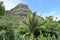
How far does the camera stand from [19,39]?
808cm

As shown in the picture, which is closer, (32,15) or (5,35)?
(5,35)

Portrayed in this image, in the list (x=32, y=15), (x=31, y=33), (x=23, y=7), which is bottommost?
(x=31, y=33)

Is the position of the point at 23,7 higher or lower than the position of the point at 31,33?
higher

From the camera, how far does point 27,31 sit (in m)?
41.1

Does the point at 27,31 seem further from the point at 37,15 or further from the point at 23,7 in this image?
the point at 23,7

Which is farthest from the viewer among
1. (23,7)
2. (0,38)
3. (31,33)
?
(23,7)

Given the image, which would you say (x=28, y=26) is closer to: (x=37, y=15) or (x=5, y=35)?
(x=37, y=15)

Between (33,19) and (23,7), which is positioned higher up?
(23,7)

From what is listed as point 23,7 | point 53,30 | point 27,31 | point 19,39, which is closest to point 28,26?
point 27,31

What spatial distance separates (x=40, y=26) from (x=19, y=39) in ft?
109

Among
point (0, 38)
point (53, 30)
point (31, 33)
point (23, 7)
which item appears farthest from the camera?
point (23, 7)

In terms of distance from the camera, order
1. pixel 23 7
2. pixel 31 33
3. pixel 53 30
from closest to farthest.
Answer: pixel 31 33
pixel 53 30
pixel 23 7

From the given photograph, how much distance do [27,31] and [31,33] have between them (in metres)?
1.09

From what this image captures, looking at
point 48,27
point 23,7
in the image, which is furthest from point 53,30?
point 23,7
